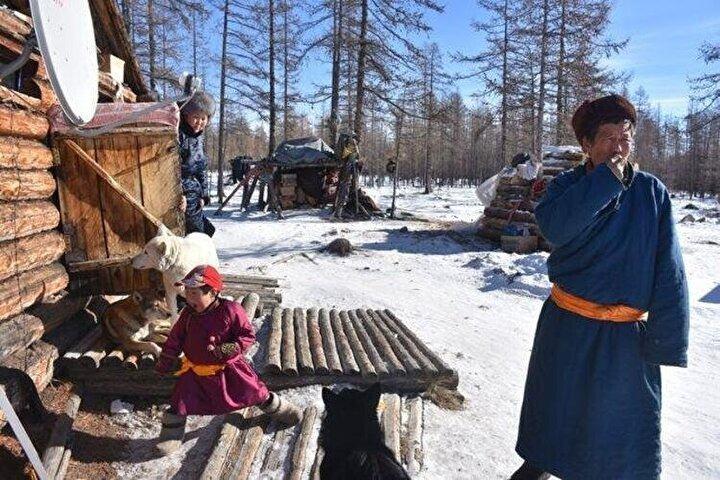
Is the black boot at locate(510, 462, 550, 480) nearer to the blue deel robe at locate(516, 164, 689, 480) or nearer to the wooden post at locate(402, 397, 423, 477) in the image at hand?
the blue deel robe at locate(516, 164, 689, 480)

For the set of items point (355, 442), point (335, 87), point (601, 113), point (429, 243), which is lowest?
point (429, 243)

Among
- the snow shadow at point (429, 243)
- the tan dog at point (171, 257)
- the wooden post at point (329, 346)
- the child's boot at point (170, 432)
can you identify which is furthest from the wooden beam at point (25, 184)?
the snow shadow at point (429, 243)

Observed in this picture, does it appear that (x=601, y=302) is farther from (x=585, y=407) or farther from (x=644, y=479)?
(x=644, y=479)

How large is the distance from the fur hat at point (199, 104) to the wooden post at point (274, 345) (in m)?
2.33

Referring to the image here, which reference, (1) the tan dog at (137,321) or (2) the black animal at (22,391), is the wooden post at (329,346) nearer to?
(1) the tan dog at (137,321)

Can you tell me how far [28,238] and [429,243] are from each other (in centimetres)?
909

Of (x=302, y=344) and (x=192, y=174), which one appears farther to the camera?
(x=192, y=174)

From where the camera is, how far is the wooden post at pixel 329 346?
4141 millimetres

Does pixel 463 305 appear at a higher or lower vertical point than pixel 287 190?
lower

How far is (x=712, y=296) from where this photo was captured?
7.60m

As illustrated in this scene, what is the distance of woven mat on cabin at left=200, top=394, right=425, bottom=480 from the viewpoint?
9.84 ft

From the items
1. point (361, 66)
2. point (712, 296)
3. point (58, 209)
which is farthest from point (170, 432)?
point (361, 66)

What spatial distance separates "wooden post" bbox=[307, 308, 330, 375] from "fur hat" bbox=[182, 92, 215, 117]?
8.22 ft

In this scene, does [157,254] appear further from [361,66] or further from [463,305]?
[361,66]
